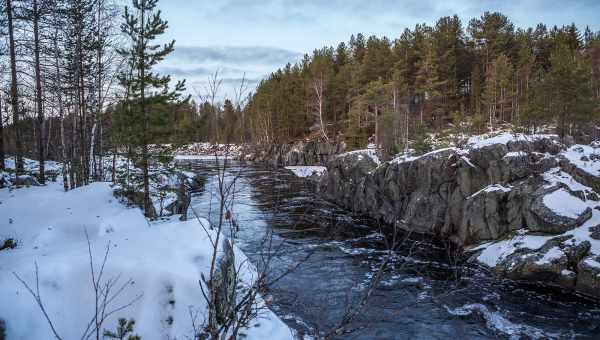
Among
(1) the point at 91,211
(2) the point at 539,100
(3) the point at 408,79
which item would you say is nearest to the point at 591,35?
(3) the point at 408,79

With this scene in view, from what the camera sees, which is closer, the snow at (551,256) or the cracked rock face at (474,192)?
the snow at (551,256)

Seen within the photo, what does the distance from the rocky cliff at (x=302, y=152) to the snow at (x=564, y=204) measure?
2717 cm

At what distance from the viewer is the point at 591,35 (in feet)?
167

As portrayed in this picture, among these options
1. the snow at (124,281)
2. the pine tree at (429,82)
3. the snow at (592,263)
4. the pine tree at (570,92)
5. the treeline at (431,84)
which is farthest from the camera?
the pine tree at (429,82)

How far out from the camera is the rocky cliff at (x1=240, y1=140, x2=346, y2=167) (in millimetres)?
44094

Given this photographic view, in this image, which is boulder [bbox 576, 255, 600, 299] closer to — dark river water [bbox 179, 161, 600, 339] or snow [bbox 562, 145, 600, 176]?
dark river water [bbox 179, 161, 600, 339]

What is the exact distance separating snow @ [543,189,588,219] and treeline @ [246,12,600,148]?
1337 cm

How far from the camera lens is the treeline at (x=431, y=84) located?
108ft

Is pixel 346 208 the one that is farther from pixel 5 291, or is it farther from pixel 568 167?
pixel 5 291

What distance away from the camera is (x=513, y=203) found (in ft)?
47.3

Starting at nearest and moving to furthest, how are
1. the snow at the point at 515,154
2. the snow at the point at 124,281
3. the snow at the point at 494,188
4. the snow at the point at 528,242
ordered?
the snow at the point at 124,281, the snow at the point at 528,242, the snow at the point at 494,188, the snow at the point at 515,154

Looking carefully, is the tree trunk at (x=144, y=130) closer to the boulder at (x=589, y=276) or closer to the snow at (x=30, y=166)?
the snow at (x=30, y=166)

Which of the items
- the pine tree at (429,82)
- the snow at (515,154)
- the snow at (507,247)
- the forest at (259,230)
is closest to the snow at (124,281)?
the forest at (259,230)

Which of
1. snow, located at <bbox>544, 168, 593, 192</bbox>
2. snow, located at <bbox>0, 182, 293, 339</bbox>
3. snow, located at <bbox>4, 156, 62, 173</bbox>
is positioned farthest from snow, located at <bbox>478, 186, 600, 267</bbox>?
snow, located at <bbox>4, 156, 62, 173</bbox>
